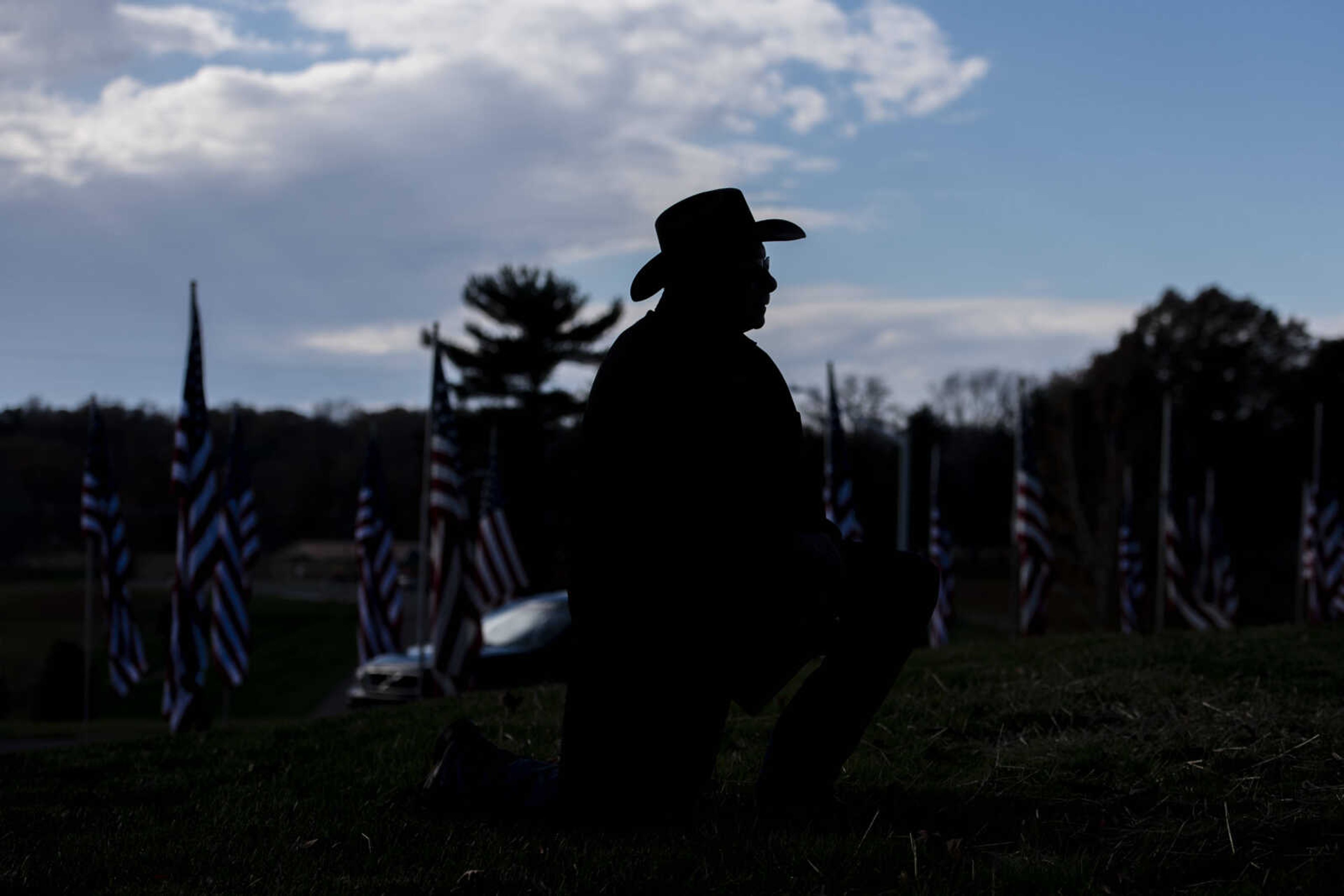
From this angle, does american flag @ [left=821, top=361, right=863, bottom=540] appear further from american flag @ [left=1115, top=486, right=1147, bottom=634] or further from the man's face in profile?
the man's face in profile

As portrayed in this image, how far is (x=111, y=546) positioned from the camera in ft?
62.0

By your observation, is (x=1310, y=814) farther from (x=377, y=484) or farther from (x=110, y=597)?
(x=377, y=484)

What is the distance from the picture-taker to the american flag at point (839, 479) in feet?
74.9

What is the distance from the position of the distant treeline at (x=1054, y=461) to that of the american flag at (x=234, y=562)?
32.2 feet

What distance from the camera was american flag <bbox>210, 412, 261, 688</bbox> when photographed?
17359 mm

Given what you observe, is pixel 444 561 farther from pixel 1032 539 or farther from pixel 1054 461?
pixel 1054 461

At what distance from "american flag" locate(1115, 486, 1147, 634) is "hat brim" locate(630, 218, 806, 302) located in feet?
80.3

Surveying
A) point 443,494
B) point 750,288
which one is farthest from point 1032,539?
point 750,288

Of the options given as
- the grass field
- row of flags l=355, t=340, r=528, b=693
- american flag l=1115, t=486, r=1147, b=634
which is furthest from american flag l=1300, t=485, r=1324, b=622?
the grass field

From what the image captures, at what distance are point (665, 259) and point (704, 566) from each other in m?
0.97

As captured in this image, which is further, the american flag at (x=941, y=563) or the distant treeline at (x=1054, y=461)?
the distant treeline at (x=1054, y=461)

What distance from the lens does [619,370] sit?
406 cm

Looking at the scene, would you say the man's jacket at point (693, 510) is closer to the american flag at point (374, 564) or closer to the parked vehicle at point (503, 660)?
the parked vehicle at point (503, 660)

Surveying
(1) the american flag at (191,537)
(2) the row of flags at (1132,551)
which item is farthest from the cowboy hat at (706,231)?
(2) the row of flags at (1132,551)
